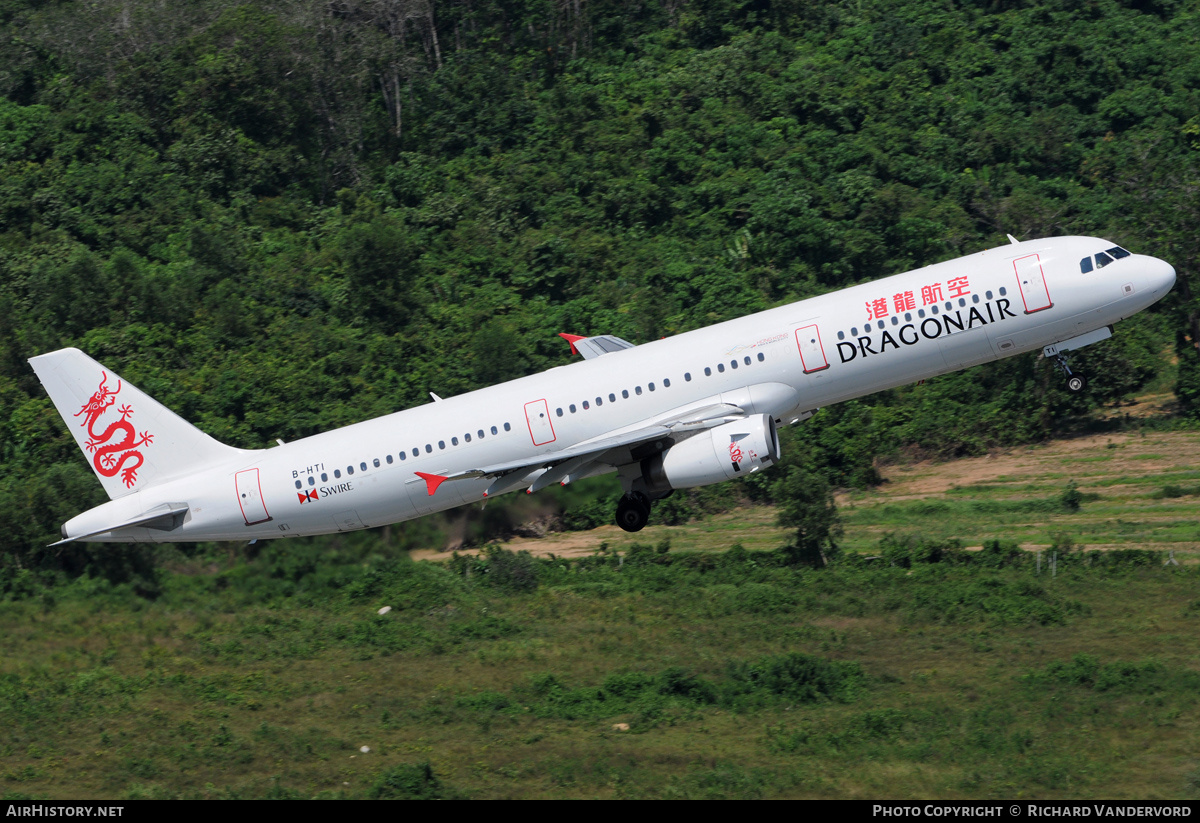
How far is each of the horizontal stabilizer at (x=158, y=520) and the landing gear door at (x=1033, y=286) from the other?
2309 centimetres

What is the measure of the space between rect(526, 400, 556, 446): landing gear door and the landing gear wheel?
9.18ft

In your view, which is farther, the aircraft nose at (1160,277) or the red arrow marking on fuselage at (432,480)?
the red arrow marking on fuselage at (432,480)

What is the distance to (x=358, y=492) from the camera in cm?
3897

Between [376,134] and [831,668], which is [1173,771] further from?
[376,134]

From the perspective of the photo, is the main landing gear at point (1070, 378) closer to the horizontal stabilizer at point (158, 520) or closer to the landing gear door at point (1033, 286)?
the landing gear door at point (1033, 286)

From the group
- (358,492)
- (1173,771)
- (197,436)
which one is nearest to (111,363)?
(197,436)

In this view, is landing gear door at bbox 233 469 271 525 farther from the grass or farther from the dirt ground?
the dirt ground

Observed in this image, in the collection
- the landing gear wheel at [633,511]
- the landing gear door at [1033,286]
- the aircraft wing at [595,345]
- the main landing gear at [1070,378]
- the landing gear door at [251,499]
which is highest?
the aircraft wing at [595,345]

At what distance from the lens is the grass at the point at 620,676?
35438 millimetres

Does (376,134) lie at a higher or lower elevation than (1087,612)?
higher

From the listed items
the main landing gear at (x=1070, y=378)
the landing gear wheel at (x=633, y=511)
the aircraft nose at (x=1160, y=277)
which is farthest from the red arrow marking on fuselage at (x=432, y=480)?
the aircraft nose at (x=1160, y=277)

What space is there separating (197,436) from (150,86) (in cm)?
4009

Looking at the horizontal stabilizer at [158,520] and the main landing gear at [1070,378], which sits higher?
the horizontal stabilizer at [158,520]

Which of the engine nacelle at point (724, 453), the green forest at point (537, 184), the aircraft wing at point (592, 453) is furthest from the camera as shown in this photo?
the green forest at point (537, 184)
